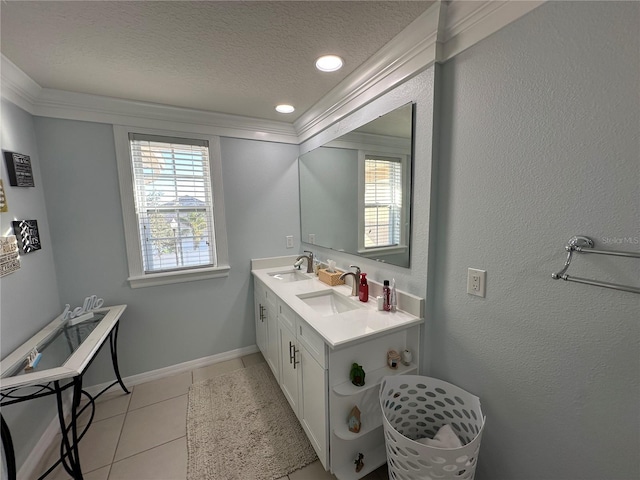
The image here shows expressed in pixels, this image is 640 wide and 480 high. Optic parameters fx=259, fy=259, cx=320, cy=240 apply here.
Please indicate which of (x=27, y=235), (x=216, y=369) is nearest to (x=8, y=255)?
(x=27, y=235)

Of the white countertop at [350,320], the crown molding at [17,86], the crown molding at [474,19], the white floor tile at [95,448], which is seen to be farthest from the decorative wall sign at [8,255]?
the crown molding at [474,19]

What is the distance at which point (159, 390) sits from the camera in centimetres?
220

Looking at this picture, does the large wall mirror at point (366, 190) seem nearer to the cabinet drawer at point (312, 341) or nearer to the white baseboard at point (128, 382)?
the cabinet drawer at point (312, 341)

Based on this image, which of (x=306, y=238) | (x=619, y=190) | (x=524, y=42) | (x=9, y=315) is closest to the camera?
(x=619, y=190)

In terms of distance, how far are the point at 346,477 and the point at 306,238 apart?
1909 millimetres

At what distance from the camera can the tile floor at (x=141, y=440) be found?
1.49 meters

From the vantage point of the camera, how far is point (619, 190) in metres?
0.80

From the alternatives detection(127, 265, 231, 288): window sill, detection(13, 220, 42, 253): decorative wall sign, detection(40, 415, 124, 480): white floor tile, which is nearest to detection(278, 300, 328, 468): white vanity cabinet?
detection(127, 265, 231, 288): window sill

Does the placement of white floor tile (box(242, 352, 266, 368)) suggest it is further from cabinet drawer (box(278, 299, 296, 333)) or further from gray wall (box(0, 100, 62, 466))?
gray wall (box(0, 100, 62, 466))

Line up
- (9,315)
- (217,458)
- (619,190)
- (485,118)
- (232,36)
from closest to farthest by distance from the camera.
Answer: (619,190) → (485,118) → (232,36) → (9,315) → (217,458)

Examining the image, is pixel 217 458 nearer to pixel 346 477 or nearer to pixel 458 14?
pixel 346 477

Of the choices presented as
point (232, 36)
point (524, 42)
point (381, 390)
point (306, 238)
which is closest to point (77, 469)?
point (381, 390)

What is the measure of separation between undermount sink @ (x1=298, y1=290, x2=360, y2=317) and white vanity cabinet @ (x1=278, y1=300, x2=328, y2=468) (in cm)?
20

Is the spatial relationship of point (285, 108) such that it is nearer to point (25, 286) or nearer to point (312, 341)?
point (312, 341)
